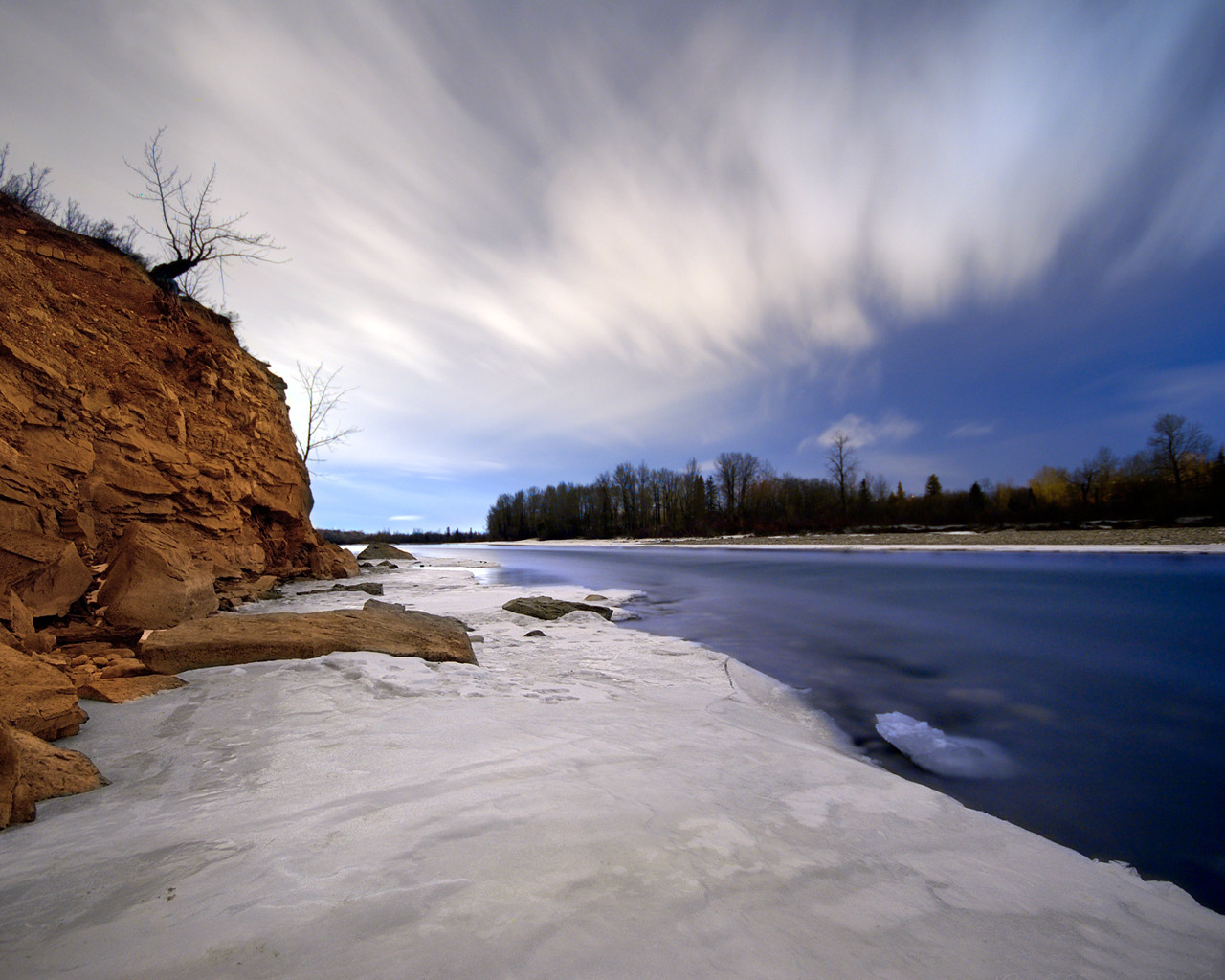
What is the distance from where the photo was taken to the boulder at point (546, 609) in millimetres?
8594

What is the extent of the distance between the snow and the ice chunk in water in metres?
1.11

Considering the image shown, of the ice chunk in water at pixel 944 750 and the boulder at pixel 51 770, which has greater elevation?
the boulder at pixel 51 770

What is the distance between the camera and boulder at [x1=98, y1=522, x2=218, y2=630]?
5.46 meters

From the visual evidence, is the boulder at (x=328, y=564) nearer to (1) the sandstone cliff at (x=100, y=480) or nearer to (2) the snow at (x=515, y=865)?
(1) the sandstone cliff at (x=100, y=480)

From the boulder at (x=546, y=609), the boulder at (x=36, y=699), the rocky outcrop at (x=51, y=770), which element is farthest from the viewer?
the boulder at (x=546, y=609)

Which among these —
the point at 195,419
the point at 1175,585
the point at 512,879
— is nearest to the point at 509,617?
the point at 512,879

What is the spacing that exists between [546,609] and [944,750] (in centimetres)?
622

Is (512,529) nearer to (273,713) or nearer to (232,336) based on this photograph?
(232,336)

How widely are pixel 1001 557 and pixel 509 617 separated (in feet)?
85.2

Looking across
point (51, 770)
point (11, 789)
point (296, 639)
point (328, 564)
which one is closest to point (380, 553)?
point (328, 564)

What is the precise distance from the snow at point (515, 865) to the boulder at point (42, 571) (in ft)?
11.6

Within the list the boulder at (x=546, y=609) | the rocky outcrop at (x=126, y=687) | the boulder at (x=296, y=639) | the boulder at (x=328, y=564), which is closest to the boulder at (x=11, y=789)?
the rocky outcrop at (x=126, y=687)

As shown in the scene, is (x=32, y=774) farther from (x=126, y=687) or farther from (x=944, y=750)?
(x=944, y=750)

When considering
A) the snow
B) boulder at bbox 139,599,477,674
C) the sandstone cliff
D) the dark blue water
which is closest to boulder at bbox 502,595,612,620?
the dark blue water
